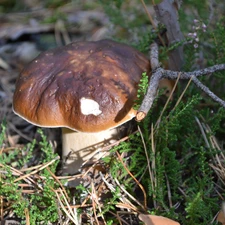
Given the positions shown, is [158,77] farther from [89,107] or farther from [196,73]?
[89,107]

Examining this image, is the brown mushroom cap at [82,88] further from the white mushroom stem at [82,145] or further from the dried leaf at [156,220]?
the dried leaf at [156,220]

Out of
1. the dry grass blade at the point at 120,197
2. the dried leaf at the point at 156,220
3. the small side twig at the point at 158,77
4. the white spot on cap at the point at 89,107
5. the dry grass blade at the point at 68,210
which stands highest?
the small side twig at the point at 158,77

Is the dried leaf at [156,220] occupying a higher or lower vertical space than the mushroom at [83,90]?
lower

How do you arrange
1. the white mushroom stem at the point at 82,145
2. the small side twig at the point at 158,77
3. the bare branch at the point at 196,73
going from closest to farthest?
the small side twig at the point at 158,77 → the bare branch at the point at 196,73 → the white mushroom stem at the point at 82,145

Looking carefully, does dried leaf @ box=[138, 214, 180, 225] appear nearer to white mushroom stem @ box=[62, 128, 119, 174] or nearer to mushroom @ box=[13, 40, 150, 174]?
mushroom @ box=[13, 40, 150, 174]

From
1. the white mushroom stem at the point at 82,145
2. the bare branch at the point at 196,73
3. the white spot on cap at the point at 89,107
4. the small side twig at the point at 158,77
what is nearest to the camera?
the small side twig at the point at 158,77

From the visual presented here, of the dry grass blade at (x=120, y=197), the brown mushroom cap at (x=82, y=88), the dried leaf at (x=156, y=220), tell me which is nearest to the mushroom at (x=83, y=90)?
the brown mushroom cap at (x=82, y=88)

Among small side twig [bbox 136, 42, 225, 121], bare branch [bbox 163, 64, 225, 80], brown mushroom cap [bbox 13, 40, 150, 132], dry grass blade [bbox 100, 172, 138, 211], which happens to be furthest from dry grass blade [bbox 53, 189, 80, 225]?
bare branch [bbox 163, 64, 225, 80]

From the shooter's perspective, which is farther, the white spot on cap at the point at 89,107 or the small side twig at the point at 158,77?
the white spot on cap at the point at 89,107
